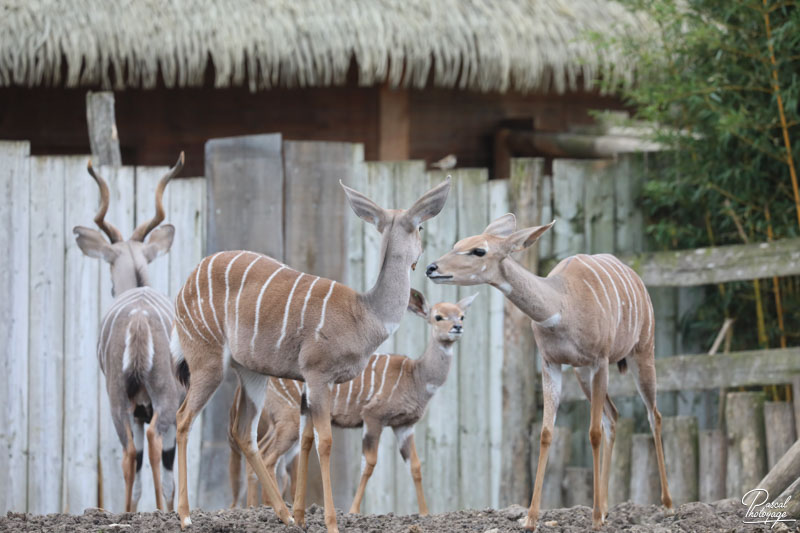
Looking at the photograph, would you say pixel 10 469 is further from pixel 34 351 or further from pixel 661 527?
pixel 661 527

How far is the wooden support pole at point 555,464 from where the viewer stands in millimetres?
7375

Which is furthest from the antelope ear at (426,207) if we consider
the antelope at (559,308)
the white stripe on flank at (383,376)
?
the white stripe on flank at (383,376)

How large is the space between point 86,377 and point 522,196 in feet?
9.43

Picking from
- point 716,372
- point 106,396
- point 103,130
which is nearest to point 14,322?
point 106,396

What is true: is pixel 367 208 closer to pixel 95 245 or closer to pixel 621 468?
pixel 95 245

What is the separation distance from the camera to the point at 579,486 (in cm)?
732

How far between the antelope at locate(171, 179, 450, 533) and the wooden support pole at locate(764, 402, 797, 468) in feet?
10.2

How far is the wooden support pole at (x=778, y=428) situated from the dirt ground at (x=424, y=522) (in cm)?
153

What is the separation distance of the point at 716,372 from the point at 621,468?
816mm

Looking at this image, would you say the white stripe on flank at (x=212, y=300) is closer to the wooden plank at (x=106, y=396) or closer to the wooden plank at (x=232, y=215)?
the wooden plank at (x=232, y=215)

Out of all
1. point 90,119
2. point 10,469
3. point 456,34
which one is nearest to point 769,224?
point 456,34

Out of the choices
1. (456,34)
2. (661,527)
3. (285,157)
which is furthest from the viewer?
(456,34)

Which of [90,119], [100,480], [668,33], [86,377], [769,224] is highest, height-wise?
[668,33]

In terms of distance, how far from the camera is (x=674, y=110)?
26.4 ft
